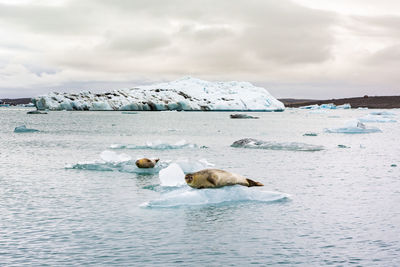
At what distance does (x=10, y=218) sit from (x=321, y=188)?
25.4ft

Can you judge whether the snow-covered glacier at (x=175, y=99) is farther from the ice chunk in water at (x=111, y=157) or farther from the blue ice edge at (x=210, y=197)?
the blue ice edge at (x=210, y=197)

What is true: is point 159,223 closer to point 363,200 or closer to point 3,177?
point 363,200

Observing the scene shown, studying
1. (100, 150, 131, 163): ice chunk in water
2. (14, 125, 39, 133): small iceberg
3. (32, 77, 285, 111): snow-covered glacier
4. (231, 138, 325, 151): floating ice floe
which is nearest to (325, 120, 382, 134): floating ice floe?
(231, 138, 325, 151): floating ice floe

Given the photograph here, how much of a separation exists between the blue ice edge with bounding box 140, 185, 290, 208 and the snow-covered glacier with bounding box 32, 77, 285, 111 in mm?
107811

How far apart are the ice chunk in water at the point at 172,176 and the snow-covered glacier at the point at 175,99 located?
106243 millimetres

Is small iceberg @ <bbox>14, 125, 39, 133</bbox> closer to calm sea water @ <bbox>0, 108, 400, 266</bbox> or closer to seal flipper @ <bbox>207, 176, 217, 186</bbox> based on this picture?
Result: calm sea water @ <bbox>0, 108, 400, 266</bbox>

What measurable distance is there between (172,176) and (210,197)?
5.67ft

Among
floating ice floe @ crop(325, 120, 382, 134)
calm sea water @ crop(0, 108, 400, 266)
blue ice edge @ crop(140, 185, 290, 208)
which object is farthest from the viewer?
floating ice floe @ crop(325, 120, 382, 134)

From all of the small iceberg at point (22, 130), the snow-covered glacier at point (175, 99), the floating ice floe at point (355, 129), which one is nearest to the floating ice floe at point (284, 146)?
the floating ice floe at point (355, 129)

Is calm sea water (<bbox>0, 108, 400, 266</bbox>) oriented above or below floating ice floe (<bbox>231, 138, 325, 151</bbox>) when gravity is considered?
below

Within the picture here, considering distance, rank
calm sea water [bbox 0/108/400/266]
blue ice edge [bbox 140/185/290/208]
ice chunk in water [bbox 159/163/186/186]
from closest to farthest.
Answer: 1. calm sea water [bbox 0/108/400/266]
2. blue ice edge [bbox 140/185/290/208]
3. ice chunk in water [bbox 159/163/186/186]

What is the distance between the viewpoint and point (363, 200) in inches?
428

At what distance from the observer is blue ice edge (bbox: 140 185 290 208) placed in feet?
32.4

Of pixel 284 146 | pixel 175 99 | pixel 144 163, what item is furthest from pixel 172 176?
pixel 175 99
